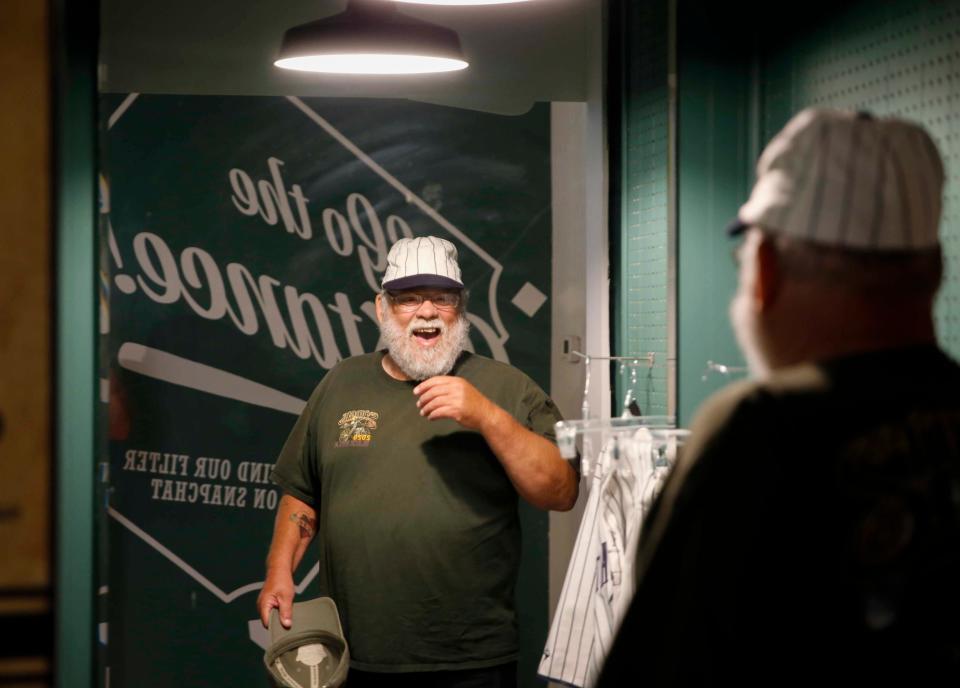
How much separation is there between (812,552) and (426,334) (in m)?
2.31

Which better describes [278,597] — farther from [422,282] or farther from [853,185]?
[853,185]

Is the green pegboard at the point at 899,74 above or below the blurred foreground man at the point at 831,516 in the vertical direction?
above

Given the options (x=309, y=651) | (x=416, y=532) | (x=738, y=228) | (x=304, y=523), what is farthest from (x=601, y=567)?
(x=738, y=228)

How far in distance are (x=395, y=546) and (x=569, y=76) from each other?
1.96 m

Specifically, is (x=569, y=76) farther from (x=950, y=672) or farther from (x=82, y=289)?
(x=950, y=672)

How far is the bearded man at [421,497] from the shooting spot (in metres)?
3.39

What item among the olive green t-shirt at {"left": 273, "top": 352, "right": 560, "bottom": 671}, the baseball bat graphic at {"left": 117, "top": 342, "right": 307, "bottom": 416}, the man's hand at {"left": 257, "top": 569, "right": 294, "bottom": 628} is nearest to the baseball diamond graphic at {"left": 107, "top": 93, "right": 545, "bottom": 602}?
the baseball bat graphic at {"left": 117, "top": 342, "right": 307, "bottom": 416}

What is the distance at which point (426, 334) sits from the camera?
144 inches

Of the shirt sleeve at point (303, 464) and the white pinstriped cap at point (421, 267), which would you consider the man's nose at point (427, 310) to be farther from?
the shirt sleeve at point (303, 464)

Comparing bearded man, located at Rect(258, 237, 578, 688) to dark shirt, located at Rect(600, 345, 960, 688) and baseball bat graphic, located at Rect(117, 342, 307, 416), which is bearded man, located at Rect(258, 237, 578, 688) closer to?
baseball bat graphic, located at Rect(117, 342, 307, 416)

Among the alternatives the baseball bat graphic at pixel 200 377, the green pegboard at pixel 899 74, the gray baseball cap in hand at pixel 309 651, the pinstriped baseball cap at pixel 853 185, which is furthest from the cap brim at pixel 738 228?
the baseball bat graphic at pixel 200 377

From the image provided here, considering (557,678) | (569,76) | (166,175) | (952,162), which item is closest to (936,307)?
(952,162)

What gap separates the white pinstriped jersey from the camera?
3.13 m

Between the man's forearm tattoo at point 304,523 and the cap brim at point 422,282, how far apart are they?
68cm
